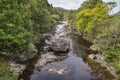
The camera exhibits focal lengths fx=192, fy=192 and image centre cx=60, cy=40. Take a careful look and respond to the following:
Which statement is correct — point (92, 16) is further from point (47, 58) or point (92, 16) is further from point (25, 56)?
point (25, 56)

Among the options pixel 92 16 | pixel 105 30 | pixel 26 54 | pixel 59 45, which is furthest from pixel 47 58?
pixel 92 16

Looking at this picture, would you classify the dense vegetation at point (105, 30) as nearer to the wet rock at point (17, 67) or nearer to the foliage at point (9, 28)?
the wet rock at point (17, 67)

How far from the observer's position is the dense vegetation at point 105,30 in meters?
38.7

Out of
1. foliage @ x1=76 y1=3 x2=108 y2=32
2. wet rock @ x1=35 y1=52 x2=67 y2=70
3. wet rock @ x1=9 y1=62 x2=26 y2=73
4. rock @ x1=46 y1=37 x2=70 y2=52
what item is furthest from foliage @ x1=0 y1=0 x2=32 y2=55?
foliage @ x1=76 y1=3 x2=108 y2=32

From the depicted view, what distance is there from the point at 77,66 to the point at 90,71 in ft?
12.0

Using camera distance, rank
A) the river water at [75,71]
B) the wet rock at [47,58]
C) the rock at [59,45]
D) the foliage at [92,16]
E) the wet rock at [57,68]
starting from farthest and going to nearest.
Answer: the foliage at [92,16] → the rock at [59,45] → the wet rock at [47,58] → the wet rock at [57,68] → the river water at [75,71]

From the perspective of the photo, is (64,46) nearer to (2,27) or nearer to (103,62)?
(103,62)

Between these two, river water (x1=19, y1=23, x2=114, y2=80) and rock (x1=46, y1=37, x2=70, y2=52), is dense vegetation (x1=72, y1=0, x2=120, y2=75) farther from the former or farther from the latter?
rock (x1=46, y1=37, x2=70, y2=52)

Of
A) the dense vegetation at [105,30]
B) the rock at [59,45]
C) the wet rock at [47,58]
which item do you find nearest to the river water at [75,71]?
the wet rock at [47,58]

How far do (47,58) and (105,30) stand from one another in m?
15.2

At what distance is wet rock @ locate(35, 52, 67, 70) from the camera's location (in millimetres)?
38581

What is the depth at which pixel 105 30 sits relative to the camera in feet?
149

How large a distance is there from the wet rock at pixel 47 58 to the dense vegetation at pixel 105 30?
10237 millimetres

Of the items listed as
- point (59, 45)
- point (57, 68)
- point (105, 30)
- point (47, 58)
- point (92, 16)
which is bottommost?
point (57, 68)
